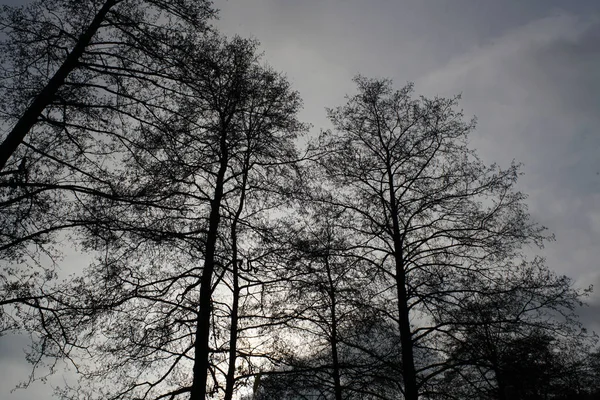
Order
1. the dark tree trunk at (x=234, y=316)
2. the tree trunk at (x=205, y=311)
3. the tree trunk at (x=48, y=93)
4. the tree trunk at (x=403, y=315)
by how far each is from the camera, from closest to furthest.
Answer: the tree trunk at (x=48, y=93), the tree trunk at (x=205, y=311), the dark tree trunk at (x=234, y=316), the tree trunk at (x=403, y=315)

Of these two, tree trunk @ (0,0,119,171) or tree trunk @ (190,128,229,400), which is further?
tree trunk @ (190,128,229,400)

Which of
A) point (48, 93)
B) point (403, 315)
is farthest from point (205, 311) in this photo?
point (403, 315)

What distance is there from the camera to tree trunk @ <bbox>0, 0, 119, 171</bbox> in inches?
202

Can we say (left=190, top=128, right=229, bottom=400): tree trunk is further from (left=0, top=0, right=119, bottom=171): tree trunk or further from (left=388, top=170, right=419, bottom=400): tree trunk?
(left=388, top=170, right=419, bottom=400): tree trunk

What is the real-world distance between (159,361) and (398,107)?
365 inches

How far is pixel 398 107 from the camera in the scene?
11484 millimetres

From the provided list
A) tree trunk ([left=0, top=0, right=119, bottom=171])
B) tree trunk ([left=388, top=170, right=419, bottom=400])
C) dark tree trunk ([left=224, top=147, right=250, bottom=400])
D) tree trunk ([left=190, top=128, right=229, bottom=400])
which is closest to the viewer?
tree trunk ([left=0, top=0, right=119, bottom=171])

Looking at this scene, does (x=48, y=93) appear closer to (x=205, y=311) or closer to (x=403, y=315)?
(x=205, y=311)

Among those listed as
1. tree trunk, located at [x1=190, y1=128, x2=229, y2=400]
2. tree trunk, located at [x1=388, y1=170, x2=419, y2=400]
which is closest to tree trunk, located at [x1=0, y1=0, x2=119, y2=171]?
tree trunk, located at [x1=190, y1=128, x2=229, y2=400]

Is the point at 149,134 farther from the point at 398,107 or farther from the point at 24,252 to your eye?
the point at 398,107

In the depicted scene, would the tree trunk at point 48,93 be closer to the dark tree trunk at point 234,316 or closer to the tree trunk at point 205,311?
the tree trunk at point 205,311

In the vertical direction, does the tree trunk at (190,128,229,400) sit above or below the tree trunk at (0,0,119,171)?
below

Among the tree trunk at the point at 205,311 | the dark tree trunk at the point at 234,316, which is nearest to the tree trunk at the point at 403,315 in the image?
the dark tree trunk at the point at 234,316

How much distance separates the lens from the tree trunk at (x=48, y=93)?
5141mm
